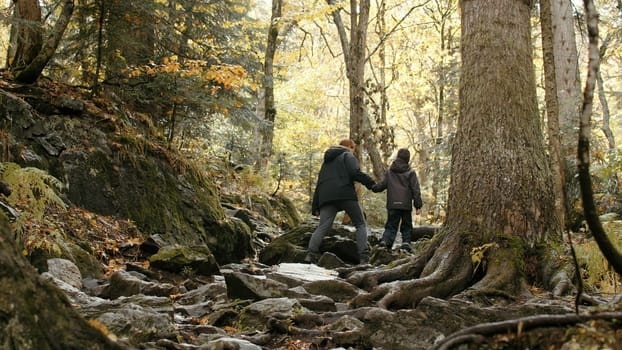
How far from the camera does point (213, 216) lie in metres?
10.8

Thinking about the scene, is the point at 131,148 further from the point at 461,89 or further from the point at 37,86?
the point at 461,89

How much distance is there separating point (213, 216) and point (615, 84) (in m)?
51.6

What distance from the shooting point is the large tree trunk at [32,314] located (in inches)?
88.7

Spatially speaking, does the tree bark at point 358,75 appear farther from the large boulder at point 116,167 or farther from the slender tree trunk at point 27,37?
the slender tree trunk at point 27,37

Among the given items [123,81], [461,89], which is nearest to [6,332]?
[461,89]

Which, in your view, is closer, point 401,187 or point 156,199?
point 156,199

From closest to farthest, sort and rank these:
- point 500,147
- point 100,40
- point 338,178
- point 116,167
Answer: point 500,147 < point 116,167 < point 338,178 < point 100,40

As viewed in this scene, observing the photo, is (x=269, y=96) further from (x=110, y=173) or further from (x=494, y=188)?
(x=494, y=188)

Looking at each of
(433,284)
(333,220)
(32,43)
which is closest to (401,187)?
(333,220)

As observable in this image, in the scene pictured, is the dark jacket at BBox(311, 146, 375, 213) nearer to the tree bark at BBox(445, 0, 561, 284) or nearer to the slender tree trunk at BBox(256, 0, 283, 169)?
the tree bark at BBox(445, 0, 561, 284)

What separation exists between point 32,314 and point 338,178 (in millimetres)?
7580

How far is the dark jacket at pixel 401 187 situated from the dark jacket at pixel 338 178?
125 centimetres

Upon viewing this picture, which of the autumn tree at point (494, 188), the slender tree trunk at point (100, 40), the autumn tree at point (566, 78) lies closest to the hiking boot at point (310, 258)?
the autumn tree at point (494, 188)

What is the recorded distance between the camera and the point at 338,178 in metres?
9.72
